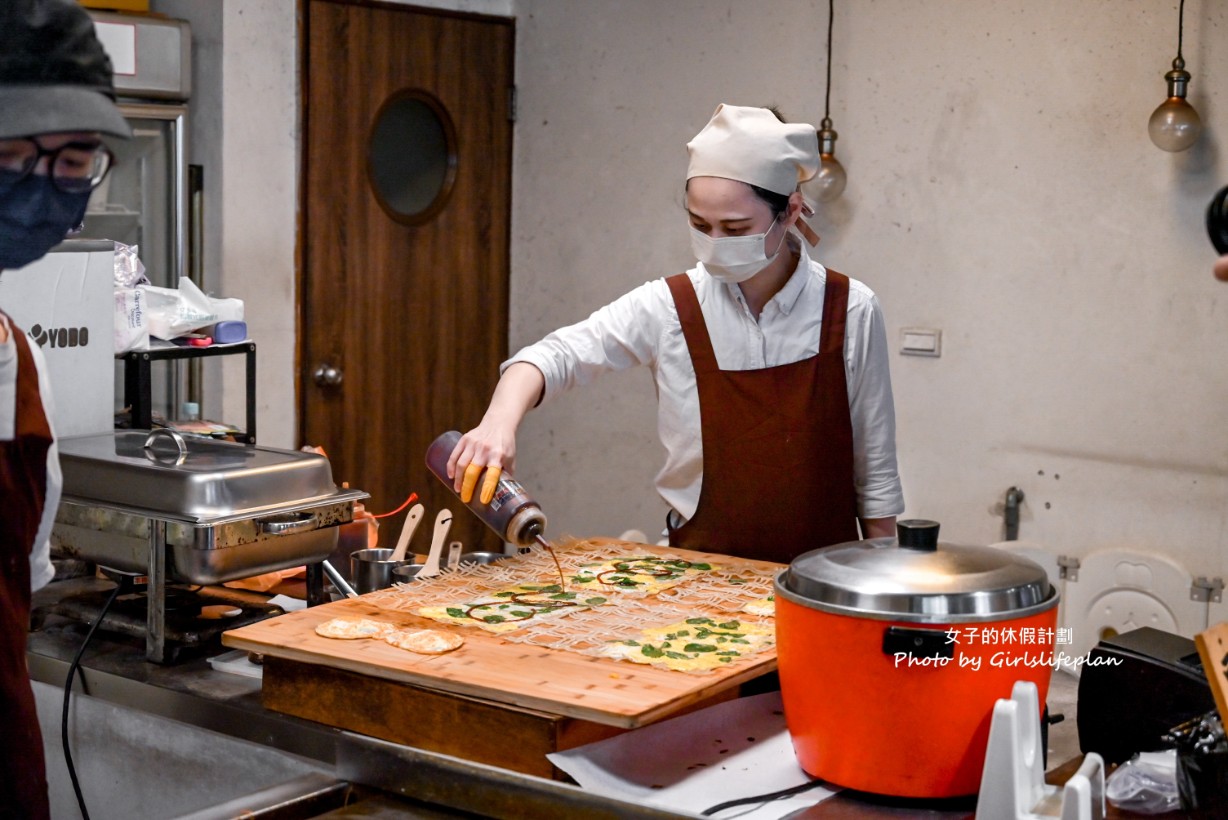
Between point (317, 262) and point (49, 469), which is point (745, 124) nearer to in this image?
point (49, 469)

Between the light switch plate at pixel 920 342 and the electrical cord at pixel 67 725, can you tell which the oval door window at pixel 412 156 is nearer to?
the light switch plate at pixel 920 342

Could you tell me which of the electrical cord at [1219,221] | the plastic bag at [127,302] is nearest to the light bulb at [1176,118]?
the electrical cord at [1219,221]

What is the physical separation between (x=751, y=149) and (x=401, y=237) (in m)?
2.53

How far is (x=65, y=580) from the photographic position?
7.87 ft

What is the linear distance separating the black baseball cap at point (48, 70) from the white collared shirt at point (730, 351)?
1400 millimetres

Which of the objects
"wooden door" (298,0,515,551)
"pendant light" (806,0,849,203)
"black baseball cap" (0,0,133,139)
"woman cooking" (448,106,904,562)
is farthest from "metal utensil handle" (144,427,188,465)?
"pendant light" (806,0,849,203)

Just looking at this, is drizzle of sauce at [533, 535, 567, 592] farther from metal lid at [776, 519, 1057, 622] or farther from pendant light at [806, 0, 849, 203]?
pendant light at [806, 0, 849, 203]

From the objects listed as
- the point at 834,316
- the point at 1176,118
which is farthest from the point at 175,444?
the point at 1176,118

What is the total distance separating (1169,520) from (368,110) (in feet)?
9.56

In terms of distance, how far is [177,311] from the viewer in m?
2.75

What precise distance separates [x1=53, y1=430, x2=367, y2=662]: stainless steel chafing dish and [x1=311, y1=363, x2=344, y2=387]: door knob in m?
2.41

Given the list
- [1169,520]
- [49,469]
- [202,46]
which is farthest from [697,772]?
[202,46]

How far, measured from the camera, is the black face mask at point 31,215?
1155mm

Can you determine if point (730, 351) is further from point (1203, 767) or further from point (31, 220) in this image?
point (31, 220)
